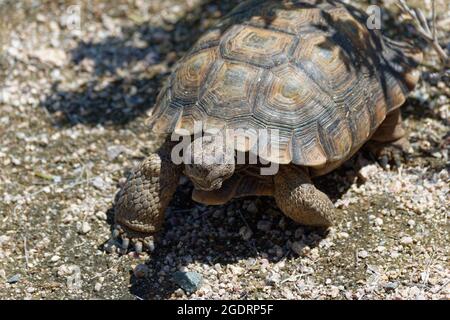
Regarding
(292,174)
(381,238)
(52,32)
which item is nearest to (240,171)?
(292,174)

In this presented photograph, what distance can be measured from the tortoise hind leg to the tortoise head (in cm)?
126

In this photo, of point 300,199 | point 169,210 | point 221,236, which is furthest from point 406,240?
point 169,210

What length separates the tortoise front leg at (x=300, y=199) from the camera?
12.8 ft

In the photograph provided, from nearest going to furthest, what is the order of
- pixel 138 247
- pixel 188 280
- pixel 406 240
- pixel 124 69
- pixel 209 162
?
1. pixel 209 162
2. pixel 188 280
3. pixel 406 240
4. pixel 138 247
5. pixel 124 69

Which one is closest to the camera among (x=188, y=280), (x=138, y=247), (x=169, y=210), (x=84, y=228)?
(x=188, y=280)

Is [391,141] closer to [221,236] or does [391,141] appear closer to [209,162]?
[221,236]

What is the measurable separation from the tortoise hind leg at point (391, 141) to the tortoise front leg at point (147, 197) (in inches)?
53.3

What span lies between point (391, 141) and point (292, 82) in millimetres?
1021

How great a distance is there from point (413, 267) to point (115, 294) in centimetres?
162

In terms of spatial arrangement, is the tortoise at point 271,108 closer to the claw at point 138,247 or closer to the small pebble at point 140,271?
the claw at point 138,247

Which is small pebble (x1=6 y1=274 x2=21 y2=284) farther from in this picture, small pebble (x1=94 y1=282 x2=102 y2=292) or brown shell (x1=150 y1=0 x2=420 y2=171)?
brown shell (x1=150 y1=0 x2=420 y2=171)

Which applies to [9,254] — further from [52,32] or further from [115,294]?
[52,32]

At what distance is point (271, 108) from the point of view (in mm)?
3891

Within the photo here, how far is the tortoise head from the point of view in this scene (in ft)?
12.0
